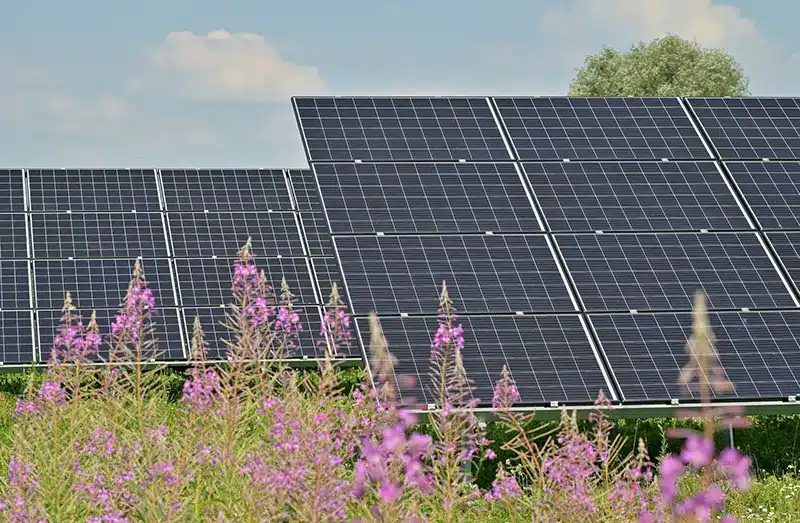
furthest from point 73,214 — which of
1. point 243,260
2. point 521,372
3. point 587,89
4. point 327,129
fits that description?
point 587,89

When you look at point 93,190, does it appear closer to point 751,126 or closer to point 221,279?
point 221,279

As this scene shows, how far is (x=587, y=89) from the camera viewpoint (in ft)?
172

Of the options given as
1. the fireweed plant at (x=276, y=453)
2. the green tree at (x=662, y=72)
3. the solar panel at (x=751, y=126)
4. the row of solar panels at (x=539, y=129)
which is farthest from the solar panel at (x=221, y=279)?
the green tree at (x=662, y=72)

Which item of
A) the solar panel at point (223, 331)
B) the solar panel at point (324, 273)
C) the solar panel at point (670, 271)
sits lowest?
the solar panel at point (670, 271)

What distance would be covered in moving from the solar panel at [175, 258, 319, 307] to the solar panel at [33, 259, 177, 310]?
0.27m

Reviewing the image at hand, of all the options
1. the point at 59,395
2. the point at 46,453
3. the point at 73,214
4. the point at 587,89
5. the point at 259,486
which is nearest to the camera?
the point at 259,486

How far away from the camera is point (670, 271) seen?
43.8 feet

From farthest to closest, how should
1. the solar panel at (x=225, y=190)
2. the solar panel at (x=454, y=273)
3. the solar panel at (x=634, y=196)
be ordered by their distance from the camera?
the solar panel at (x=225, y=190) → the solar panel at (x=634, y=196) → the solar panel at (x=454, y=273)

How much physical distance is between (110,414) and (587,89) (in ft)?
153

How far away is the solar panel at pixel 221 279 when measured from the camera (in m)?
20.0

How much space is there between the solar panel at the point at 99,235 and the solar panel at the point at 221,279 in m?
0.79

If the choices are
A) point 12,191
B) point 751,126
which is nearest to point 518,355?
point 751,126

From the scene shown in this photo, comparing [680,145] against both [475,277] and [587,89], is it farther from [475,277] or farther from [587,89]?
[587,89]

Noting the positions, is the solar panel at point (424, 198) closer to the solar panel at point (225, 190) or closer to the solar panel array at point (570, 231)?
the solar panel array at point (570, 231)
